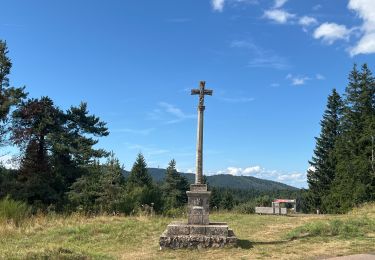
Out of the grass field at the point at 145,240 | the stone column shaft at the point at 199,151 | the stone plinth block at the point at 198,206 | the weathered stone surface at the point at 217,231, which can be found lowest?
the grass field at the point at 145,240

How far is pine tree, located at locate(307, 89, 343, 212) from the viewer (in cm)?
6072

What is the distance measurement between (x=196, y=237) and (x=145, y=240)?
2150 mm

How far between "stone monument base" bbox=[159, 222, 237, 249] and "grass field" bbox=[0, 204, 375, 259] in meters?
0.25

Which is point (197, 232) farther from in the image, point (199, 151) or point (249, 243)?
point (199, 151)

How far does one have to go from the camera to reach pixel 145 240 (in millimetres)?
12742

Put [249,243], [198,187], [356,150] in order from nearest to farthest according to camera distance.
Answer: [249,243]
[198,187]
[356,150]

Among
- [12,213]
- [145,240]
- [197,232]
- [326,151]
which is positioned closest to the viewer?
[197,232]

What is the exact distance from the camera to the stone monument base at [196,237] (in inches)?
440

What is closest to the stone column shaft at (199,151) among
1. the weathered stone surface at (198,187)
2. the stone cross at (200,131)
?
the stone cross at (200,131)

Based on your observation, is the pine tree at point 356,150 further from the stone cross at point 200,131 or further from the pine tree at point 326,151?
the stone cross at point 200,131

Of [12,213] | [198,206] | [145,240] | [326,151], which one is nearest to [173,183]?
[326,151]

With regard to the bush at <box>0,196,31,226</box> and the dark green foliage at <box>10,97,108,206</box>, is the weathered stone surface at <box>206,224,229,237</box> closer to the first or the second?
the bush at <box>0,196,31,226</box>

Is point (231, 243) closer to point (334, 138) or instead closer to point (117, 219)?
point (117, 219)

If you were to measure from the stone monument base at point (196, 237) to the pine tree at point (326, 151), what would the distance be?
170 ft
